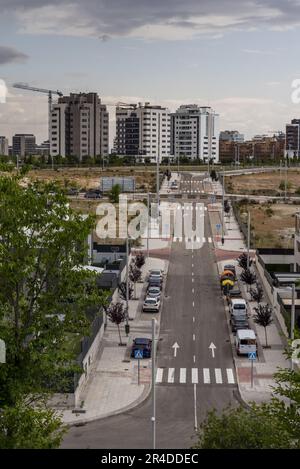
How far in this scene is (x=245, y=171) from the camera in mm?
142375

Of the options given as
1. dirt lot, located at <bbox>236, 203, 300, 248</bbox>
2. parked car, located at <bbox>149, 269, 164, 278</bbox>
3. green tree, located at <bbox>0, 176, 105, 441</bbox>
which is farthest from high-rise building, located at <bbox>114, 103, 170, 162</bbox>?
green tree, located at <bbox>0, 176, 105, 441</bbox>

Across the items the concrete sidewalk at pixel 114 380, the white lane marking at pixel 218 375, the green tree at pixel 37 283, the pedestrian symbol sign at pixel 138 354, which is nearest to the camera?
the green tree at pixel 37 283

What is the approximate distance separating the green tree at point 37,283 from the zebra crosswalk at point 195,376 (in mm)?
10623

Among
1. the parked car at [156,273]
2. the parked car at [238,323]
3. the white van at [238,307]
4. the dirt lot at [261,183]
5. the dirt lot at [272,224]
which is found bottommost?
the parked car at [238,323]

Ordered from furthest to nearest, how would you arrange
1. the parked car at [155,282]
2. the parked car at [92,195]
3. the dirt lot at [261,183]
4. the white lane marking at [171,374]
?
the dirt lot at [261,183]
the parked car at [92,195]
the parked car at [155,282]
the white lane marking at [171,374]

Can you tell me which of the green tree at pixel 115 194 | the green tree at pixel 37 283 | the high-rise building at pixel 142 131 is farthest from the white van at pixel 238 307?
the high-rise building at pixel 142 131

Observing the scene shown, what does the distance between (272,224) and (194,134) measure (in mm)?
128657

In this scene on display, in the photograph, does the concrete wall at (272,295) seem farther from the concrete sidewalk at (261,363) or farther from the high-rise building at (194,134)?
the high-rise building at (194,134)

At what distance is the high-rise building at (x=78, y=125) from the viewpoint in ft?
570

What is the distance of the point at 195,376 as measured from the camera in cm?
2609
